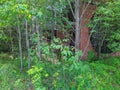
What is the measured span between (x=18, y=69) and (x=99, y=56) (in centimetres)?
310

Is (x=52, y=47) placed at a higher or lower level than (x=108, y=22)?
lower

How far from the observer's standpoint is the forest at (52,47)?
4645mm

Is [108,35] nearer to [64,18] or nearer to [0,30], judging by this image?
[64,18]

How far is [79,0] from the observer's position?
5.75 metres

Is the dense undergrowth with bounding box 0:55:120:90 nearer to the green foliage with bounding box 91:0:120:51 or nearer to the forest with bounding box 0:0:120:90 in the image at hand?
the forest with bounding box 0:0:120:90

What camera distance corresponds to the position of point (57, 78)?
4938 millimetres

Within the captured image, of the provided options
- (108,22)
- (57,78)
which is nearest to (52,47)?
(57,78)

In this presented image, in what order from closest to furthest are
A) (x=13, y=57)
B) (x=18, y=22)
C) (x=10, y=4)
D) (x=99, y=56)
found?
(x=10, y=4)
(x=18, y=22)
(x=13, y=57)
(x=99, y=56)

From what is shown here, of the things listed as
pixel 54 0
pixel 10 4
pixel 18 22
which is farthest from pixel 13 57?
pixel 10 4

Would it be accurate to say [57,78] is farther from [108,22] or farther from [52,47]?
[108,22]

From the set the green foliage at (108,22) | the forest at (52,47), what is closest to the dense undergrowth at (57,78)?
the forest at (52,47)

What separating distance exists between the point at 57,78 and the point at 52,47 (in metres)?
0.74

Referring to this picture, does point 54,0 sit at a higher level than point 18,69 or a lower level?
higher

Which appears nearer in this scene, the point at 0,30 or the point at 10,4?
the point at 10,4
